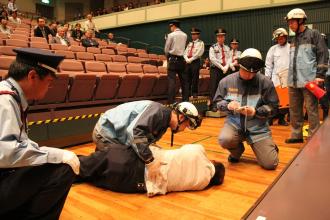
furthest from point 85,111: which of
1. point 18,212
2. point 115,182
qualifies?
point 18,212

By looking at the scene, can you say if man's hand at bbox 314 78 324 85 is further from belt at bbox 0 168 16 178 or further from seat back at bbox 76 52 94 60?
seat back at bbox 76 52 94 60

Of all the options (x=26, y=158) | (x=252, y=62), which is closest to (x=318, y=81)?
(x=252, y=62)

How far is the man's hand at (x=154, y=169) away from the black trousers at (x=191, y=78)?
122 inches

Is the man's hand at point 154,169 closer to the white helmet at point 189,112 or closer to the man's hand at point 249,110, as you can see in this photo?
the white helmet at point 189,112

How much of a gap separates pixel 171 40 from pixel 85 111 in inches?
75.8

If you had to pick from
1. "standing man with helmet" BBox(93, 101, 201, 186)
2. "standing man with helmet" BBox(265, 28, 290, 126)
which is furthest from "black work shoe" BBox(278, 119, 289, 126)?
"standing man with helmet" BBox(93, 101, 201, 186)

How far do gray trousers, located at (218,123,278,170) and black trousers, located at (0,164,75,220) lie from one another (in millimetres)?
1679

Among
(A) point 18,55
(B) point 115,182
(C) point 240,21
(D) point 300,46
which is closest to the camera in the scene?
(A) point 18,55

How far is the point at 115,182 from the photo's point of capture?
2215mm

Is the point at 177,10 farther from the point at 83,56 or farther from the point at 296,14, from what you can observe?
the point at 296,14

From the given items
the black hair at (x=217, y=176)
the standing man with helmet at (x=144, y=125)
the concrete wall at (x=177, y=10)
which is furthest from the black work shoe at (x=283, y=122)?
the concrete wall at (x=177, y=10)

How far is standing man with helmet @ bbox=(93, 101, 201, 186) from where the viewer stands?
2146 mm

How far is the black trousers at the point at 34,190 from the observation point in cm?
140

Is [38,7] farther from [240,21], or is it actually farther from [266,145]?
[266,145]
